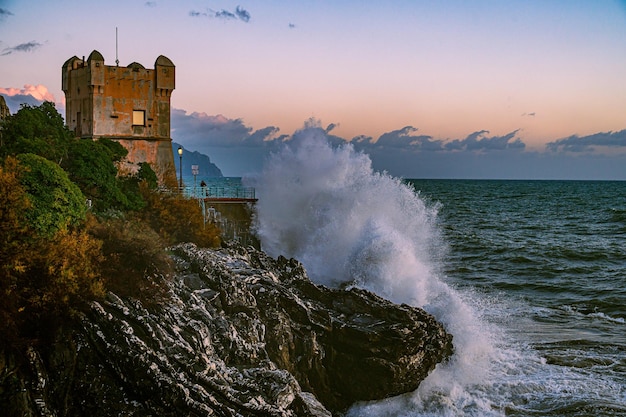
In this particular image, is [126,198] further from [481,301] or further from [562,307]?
[562,307]

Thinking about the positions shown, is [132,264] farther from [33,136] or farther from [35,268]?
[33,136]

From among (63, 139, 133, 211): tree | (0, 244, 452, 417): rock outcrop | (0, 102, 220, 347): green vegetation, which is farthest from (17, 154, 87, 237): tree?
(63, 139, 133, 211): tree

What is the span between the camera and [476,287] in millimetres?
34344

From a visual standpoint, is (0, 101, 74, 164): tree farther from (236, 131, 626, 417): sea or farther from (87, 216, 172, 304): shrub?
(236, 131, 626, 417): sea

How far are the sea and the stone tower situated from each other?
6.05 metres

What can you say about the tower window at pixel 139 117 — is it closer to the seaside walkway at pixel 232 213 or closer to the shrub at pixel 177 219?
the seaside walkway at pixel 232 213

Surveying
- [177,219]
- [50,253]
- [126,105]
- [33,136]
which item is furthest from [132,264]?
[126,105]

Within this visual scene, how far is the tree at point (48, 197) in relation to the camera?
14672mm

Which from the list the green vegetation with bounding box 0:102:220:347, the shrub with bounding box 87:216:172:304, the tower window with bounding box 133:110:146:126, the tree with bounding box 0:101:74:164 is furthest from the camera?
the tower window with bounding box 133:110:146:126

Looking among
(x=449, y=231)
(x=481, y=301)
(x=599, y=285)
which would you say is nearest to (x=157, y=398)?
(x=481, y=301)

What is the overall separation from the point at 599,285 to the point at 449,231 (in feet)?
81.3

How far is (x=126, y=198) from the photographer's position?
23250mm

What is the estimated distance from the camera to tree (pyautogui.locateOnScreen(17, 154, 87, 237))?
14672mm

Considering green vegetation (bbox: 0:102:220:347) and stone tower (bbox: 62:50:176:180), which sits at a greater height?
stone tower (bbox: 62:50:176:180)
